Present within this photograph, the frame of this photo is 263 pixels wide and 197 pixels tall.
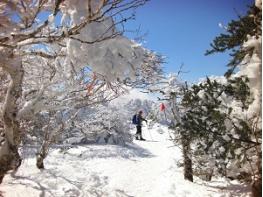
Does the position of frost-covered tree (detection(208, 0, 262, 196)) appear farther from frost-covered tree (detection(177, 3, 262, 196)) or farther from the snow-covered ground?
the snow-covered ground

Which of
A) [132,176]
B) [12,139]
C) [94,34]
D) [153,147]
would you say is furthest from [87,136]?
[94,34]

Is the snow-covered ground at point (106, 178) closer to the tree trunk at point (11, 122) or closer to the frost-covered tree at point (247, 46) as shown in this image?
the tree trunk at point (11, 122)

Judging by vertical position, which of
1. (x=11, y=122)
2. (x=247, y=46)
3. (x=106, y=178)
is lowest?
(x=106, y=178)

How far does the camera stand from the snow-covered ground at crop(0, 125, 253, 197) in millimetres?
8961

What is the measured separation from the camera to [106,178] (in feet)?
36.2

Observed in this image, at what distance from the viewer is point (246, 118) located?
550 cm

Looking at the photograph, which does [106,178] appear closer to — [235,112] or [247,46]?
[235,112]

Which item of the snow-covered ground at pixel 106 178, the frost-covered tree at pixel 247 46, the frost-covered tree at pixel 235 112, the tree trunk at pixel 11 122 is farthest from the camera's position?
the snow-covered ground at pixel 106 178

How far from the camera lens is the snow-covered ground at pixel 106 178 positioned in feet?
29.4

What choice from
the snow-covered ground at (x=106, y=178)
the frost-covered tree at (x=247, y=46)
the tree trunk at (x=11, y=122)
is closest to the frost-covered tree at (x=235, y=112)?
the frost-covered tree at (x=247, y=46)

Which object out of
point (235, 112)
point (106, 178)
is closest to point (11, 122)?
point (235, 112)

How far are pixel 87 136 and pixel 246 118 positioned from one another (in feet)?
39.7

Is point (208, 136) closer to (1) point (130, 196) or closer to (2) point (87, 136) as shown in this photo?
(1) point (130, 196)

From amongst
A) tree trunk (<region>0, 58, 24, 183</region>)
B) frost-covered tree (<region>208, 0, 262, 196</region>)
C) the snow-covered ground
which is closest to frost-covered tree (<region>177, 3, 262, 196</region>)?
frost-covered tree (<region>208, 0, 262, 196</region>)
